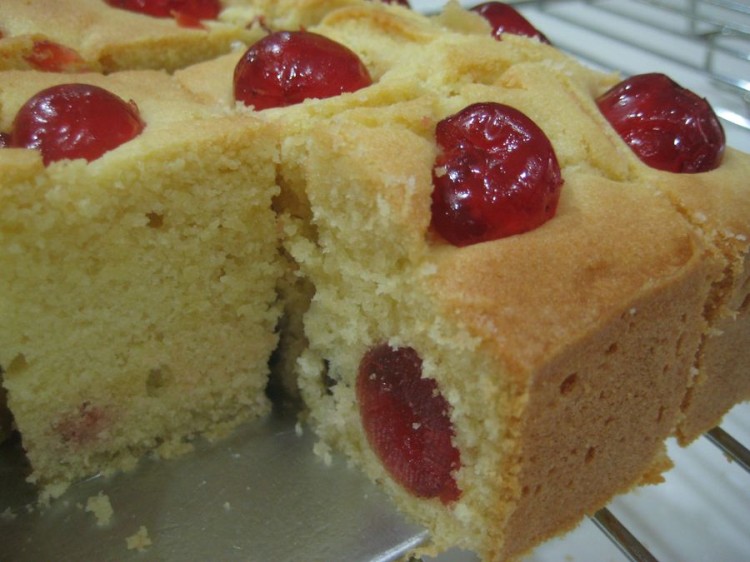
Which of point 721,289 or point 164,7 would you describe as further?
point 164,7

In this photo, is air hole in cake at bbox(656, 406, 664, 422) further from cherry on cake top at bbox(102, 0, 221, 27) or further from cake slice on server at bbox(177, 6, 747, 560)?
cherry on cake top at bbox(102, 0, 221, 27)

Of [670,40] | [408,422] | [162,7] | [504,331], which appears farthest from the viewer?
[670,40]

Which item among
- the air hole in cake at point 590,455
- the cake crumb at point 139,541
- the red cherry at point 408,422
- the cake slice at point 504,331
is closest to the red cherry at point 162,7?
the cake slice at point 504,331

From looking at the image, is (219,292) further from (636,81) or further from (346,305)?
(636,81)

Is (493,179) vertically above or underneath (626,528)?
above

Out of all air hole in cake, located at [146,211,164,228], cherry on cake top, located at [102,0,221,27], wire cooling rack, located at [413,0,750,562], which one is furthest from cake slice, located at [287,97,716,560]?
wire cooling rack, located at [413,0,750,562]

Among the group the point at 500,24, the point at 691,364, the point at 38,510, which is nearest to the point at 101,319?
the point at 38,510

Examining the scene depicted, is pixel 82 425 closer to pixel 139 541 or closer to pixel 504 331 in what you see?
pixel 139 541

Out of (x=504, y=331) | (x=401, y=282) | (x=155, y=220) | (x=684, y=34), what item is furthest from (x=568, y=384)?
(x=684, y=34)
